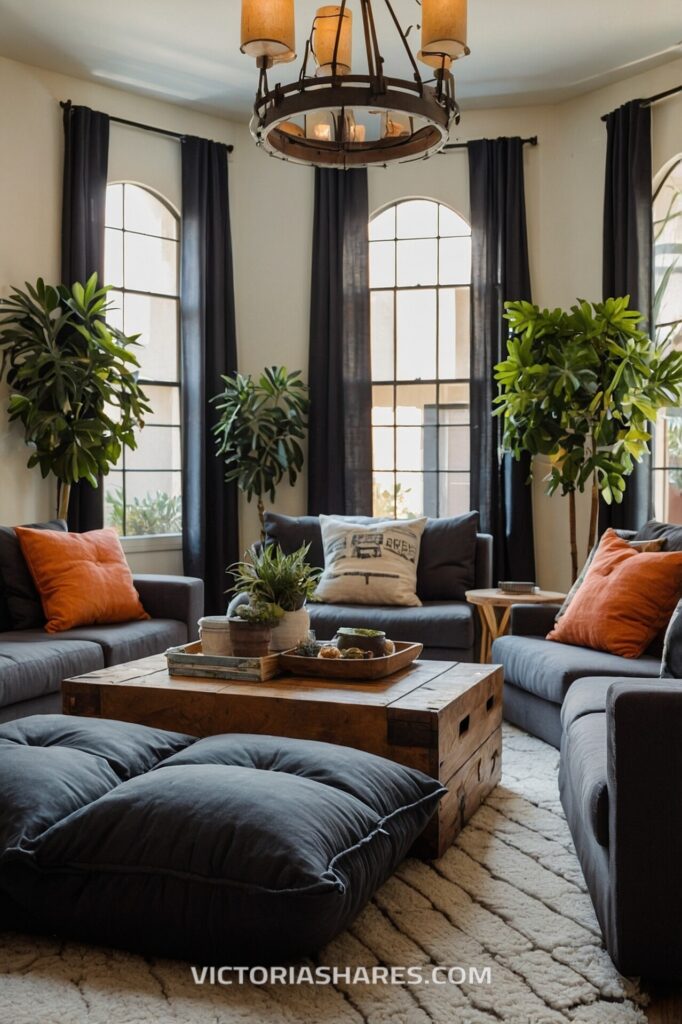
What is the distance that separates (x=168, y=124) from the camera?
21.0 feet

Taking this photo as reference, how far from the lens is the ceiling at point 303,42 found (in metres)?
5.05

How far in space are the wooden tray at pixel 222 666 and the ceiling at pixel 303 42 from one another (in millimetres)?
3425

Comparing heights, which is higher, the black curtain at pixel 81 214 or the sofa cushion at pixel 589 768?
the black curtain at pixel 81 214

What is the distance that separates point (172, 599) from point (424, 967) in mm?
2889

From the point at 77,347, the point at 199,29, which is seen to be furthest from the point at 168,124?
the point at 77,347

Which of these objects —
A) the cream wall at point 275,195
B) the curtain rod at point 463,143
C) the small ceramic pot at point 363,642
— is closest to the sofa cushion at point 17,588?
the cream wall at point 275,195

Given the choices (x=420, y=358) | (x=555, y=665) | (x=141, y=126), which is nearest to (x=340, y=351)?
(x=420, y=358)

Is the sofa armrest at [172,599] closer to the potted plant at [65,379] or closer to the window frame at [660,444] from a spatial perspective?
the potted plant at [65,379]

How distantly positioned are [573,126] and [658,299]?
1306 millimetres

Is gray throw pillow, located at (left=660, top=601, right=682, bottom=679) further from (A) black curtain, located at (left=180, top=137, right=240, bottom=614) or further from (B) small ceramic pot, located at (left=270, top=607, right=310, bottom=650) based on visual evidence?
(A) black curtain, located at (left=180, top=137, right=240, bottom=614)

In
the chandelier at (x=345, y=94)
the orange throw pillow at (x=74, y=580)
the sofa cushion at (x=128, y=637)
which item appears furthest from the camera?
the orange throw pillow at (x=74, y=580)

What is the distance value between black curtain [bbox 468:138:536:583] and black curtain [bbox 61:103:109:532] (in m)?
2.29

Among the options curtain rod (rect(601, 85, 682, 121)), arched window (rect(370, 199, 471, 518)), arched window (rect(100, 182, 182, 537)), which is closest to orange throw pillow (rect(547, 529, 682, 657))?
arched window (rect(370, 199, 471, 518))

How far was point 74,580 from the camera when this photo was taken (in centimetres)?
436
